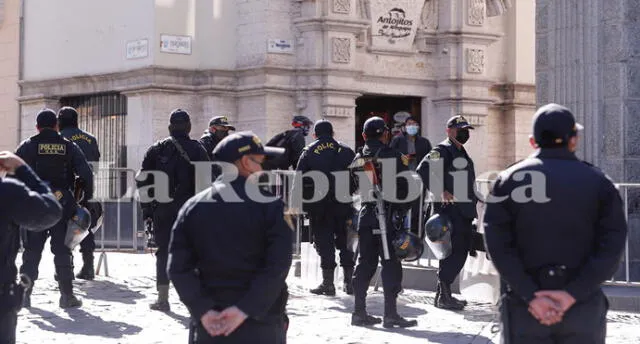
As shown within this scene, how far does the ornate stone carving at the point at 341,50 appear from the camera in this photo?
20953 mm

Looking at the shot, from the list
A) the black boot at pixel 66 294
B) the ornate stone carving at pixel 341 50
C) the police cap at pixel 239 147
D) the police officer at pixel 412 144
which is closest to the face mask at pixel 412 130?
the police officer at pixel 412 144

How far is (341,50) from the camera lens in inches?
829

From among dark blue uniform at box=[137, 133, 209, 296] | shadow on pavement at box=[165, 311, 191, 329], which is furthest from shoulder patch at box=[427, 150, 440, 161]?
shadow on pavement at box=[165, 311, 191, 329]

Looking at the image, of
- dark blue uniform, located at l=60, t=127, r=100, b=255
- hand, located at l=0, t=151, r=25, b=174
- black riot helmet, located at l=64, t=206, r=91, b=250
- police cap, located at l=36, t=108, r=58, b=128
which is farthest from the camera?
dark blue uniform, located at l=60, t=127, r=100, b=255

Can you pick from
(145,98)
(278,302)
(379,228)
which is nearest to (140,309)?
(379,228)

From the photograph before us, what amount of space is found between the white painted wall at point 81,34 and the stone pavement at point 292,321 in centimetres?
845

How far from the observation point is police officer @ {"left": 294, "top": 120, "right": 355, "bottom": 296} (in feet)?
41.0

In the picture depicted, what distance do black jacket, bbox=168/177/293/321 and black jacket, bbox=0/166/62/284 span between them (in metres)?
0.83

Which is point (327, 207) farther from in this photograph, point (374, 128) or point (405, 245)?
point (405, 245)

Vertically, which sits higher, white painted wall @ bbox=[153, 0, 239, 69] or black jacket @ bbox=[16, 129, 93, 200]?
white painted wall @ bbox=[153, 0, 239, 69]

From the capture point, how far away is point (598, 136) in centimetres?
1231

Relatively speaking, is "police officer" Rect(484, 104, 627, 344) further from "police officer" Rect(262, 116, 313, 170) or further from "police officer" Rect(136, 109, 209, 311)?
"police officer" Rect(262, 116, 313, 170)

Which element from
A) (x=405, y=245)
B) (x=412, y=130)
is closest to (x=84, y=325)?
(x=405, y=245)

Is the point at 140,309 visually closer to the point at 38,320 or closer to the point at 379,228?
the point at 38,320
